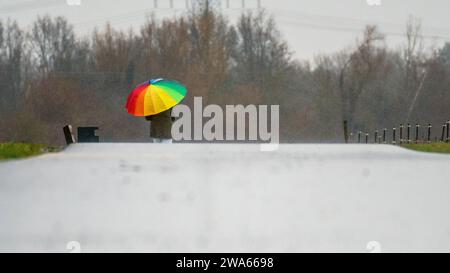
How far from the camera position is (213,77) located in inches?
1505

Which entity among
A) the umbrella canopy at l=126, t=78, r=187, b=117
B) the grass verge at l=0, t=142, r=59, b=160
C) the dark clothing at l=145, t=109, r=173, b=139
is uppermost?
the umbrella canopy at l=126, t=78, r=187, b=117

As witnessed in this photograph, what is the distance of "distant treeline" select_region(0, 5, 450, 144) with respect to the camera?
1296 inches
